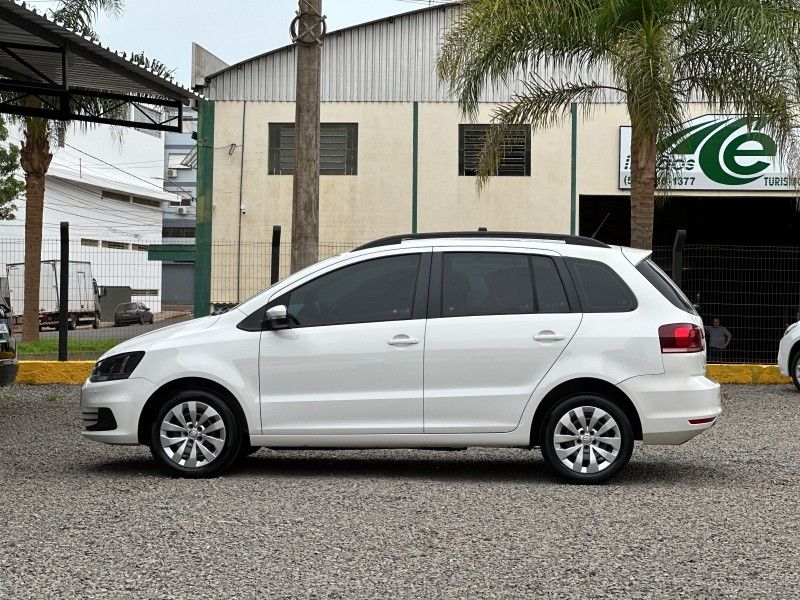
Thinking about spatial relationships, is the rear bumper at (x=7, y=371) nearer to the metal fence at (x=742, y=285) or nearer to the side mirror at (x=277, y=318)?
the side mirror at (x=277, y=318)

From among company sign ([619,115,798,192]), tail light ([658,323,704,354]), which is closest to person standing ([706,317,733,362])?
company sign ([619,115,798,192])

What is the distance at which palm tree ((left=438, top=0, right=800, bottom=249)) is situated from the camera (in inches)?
639

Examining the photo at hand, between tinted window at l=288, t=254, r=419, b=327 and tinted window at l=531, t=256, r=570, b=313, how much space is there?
86 centimetres

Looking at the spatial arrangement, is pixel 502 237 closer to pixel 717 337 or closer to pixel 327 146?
pixel 717 337

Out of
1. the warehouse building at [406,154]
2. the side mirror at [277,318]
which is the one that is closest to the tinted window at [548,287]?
the side mirror at [277,318]

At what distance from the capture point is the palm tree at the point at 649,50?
16219 mm

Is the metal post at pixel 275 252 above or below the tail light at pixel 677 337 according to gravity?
above

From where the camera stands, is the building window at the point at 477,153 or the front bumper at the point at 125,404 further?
the building window at the point at 477,153

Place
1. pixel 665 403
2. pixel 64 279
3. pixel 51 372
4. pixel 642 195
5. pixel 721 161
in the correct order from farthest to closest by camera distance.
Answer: pixel 721 161 → pixel 642 195 → pixel 51 372 → pixel 64 279 → pixel 665 403

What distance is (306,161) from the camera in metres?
15.4

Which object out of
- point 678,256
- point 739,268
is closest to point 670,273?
point 678,256

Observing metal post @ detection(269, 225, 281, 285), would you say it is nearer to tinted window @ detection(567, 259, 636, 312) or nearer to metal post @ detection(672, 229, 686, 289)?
metal post @ detection(672, 229, 686, 289)

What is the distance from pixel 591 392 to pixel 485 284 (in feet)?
3.44

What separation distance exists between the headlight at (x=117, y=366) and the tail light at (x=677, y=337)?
364cm
